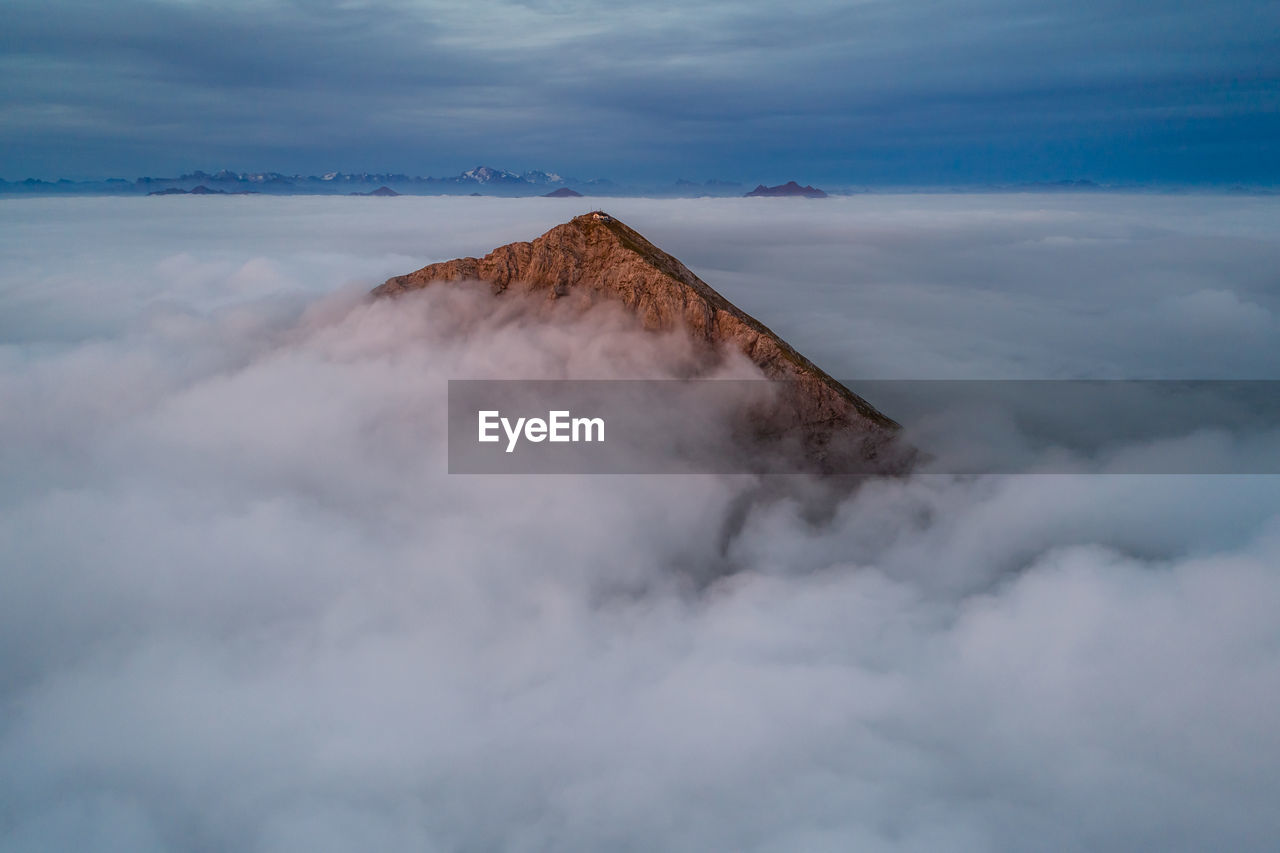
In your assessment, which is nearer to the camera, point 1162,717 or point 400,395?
point 1162,717

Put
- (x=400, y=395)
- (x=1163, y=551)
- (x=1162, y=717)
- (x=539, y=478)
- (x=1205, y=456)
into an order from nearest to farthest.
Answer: (x=1162, y=717)
(x=1163, y=551)
(x=539, y=478)
(x=400, y=395)
(x=1205, y=456)

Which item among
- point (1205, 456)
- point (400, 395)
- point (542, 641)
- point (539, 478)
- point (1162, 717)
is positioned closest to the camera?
point (1162, 717)

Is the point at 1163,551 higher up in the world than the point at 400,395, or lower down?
lower down

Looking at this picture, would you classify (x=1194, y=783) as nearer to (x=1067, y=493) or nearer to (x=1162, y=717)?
(x=1162, y=717)

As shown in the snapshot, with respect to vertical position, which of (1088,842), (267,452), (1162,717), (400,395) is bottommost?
(1088,842)

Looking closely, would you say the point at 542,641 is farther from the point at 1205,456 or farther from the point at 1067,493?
the point at 1205,456

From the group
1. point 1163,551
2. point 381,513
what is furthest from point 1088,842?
point 381,513
